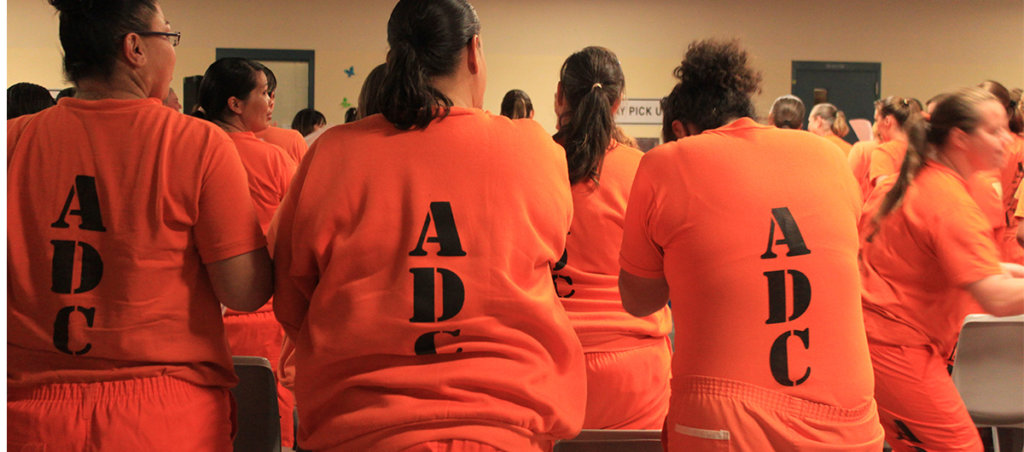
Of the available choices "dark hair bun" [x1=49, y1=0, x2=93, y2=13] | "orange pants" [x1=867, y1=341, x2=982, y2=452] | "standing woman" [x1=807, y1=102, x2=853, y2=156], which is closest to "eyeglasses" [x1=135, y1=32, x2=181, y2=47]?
"dark hair bun" [x1=49, y1=0, x2=93, y2=13]

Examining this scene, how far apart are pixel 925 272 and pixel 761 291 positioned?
2.76 feet

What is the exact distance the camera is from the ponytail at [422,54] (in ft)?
4.57

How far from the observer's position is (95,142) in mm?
1457

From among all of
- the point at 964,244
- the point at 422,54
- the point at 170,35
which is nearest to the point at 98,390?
the point at 170,35

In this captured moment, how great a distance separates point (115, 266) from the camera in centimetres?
144

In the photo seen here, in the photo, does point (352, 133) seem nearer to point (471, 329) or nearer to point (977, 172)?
point (471, 329)

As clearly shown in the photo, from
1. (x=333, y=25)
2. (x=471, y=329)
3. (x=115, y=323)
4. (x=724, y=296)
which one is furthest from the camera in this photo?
(x=333, y=25)

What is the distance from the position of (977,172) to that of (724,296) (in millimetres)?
1035

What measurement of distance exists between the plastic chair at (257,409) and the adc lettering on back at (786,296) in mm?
1100

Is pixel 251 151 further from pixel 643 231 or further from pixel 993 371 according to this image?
pixel 993 371

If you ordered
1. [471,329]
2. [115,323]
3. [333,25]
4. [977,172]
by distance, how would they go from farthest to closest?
[333,25] < [977,172] < [115,323] < [471,329]

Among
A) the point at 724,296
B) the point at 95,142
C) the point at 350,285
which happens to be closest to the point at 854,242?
the point at 724,296

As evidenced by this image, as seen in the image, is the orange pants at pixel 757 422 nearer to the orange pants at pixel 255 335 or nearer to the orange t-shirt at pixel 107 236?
the orange t-shirt at pixel 107 236

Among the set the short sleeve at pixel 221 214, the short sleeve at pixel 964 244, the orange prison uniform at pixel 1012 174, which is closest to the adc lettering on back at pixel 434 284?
the short sleeve at pixel 221 214
